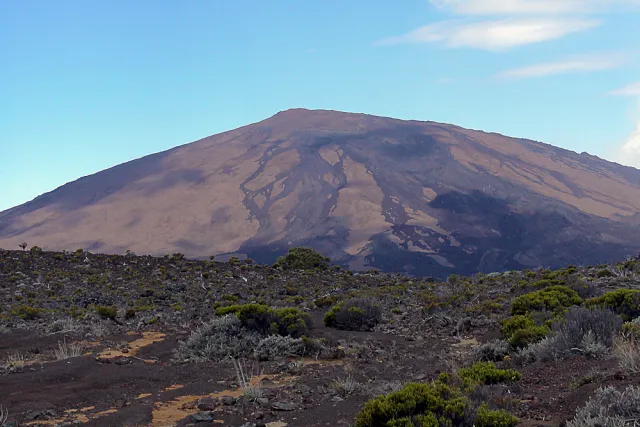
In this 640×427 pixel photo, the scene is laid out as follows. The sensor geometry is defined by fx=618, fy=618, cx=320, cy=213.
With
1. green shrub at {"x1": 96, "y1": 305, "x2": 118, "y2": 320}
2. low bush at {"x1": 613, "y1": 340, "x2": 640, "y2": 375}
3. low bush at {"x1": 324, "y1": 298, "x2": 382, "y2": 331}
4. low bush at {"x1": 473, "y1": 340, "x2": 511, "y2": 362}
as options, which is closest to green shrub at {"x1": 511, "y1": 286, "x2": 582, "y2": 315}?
low bush at {"x1": 473, "y1": 340, "x2": 511, "y2": 362}

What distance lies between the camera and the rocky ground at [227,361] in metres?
6.55

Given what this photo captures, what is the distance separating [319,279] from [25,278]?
10753mm

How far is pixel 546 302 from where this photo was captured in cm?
1179

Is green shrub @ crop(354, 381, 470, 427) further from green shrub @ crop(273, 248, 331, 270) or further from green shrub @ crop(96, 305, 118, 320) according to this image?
green shrub @ crop(273, 248, 331, 270)

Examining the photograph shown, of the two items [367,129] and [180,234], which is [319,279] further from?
[367,129]

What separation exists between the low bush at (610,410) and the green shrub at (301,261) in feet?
81.0

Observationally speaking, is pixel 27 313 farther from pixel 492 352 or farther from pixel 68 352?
pixel 492 352

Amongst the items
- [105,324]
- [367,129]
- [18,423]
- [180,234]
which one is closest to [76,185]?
[180,234]

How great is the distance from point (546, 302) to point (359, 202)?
75.2 metres

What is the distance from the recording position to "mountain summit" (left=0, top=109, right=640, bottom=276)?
7612cm

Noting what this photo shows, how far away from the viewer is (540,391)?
21.1 ft

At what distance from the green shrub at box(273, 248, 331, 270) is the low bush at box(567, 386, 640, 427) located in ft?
81.0

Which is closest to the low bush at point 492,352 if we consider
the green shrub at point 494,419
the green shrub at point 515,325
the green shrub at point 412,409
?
the green shrub at point 515,325

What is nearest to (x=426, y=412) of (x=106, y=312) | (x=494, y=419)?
(x=494, y=419)
